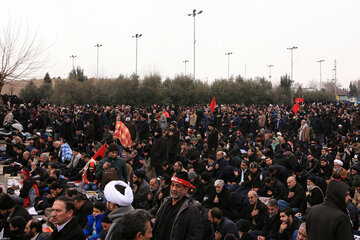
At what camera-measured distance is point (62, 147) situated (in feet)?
44.3

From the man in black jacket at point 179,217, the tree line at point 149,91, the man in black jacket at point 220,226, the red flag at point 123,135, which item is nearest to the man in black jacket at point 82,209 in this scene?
the man in black jacket at point 220,226

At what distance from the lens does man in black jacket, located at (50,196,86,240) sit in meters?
4.04

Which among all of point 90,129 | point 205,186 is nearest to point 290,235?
point 205,186

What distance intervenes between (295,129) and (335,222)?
17.5 meters

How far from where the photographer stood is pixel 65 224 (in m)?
4.09

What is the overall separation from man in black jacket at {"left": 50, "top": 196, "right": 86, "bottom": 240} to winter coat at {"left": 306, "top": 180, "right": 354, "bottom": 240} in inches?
86.9

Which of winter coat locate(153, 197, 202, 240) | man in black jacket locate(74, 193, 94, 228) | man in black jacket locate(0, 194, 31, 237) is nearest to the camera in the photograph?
winter coat locate(153, 197, 202, 240)

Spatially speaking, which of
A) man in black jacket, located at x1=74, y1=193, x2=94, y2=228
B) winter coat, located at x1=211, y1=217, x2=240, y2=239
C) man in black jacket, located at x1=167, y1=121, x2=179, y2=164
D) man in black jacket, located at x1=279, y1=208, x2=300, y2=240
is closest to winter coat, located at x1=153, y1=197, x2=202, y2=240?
winter coat, located at x1=211, y1=217, x2=240, y2=239

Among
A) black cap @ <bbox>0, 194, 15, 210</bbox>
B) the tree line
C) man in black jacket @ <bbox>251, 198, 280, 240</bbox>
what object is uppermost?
the tree line

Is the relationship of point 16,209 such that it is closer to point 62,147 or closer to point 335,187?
point 335,187

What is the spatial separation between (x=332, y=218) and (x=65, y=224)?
249 centimetres

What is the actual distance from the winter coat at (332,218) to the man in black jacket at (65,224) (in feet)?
7.24

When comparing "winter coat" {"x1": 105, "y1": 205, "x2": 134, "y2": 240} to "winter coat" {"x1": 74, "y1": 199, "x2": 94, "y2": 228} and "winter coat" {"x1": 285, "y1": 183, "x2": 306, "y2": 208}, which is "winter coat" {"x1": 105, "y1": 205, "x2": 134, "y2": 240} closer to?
"winter coat" {"x1": 74, "y1": 199, "x2": 94, "y2": 228}

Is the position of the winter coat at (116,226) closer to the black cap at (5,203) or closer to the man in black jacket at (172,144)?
the black cap at (5,203)
